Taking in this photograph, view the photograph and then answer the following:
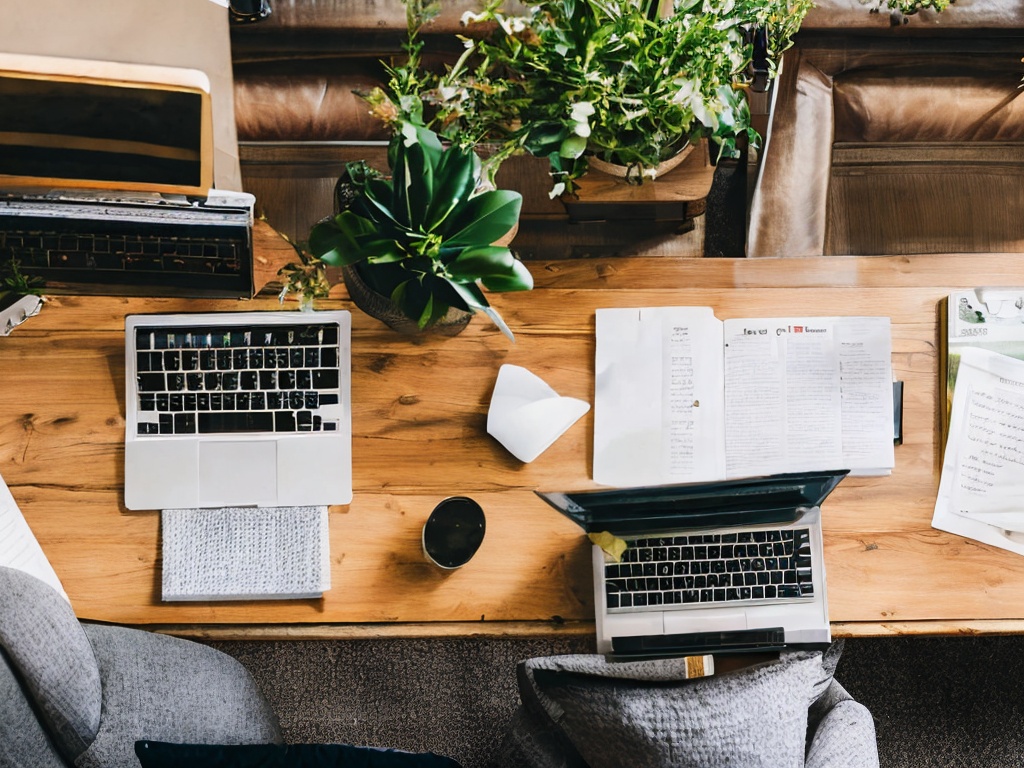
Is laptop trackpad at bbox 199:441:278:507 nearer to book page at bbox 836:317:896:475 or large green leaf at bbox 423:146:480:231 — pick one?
large green leaf at bbox 423:146:480:231

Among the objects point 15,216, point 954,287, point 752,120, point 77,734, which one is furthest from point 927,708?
point 15,216

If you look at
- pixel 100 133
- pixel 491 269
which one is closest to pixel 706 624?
pixel 491 269

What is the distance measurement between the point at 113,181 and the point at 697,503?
964 millimetres

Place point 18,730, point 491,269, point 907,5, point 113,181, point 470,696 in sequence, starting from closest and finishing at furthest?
point 491,269 < point 18,730 < point 113,181 < point 907,5 < point 470,696

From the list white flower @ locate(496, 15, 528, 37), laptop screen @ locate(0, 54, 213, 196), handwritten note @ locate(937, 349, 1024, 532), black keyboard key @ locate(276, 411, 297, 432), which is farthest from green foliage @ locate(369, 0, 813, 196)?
handwritten note @ locate(937, 349, 1024, 532)

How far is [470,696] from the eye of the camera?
1791 mm

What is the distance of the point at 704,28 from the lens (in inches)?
35.9

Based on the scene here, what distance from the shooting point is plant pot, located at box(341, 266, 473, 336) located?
1058 millimetres

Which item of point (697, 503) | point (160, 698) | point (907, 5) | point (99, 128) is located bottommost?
point (160, 698)

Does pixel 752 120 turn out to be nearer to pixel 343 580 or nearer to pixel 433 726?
pixel 343 580

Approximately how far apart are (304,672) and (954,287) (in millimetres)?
1589

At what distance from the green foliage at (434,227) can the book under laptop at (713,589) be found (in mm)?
424

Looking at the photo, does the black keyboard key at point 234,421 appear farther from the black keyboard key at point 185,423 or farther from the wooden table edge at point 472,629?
the wooden table edge at point 472,629

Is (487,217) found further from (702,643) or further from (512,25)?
(702,643)
